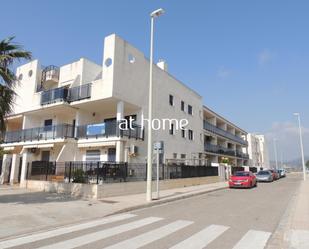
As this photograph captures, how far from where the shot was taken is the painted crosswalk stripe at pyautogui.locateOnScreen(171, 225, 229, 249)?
6.45m

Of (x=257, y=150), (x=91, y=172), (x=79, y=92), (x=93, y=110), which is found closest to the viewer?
(x=91, y=172)

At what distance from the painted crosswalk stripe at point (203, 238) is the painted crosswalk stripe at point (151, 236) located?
732mm

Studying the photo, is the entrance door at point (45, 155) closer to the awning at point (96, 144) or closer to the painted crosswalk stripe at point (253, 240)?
the awning at point (96, 144)

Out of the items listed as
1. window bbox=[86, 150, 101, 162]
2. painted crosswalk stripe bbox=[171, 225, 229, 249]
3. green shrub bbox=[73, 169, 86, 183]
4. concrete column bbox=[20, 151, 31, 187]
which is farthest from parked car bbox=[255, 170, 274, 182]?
painted crosswalk stripe bbox=[171, 225, 229, 249]

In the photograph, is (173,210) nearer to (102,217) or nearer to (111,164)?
(102,217)

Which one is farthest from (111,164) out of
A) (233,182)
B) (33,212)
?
(233,182)

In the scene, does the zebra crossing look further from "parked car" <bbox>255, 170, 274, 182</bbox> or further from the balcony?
the balcony

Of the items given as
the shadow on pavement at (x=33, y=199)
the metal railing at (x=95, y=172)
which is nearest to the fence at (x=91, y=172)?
the metal railing at (x=95, y=172)

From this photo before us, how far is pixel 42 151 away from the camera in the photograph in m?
27.4

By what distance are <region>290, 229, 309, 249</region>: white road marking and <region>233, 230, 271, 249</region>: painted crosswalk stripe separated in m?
0.64

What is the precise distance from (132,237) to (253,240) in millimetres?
3167

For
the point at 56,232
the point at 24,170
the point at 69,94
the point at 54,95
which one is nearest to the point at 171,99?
the point at 69,94

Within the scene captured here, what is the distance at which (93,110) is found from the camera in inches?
982

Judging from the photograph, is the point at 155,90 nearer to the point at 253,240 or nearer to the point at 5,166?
the point at 5,166
